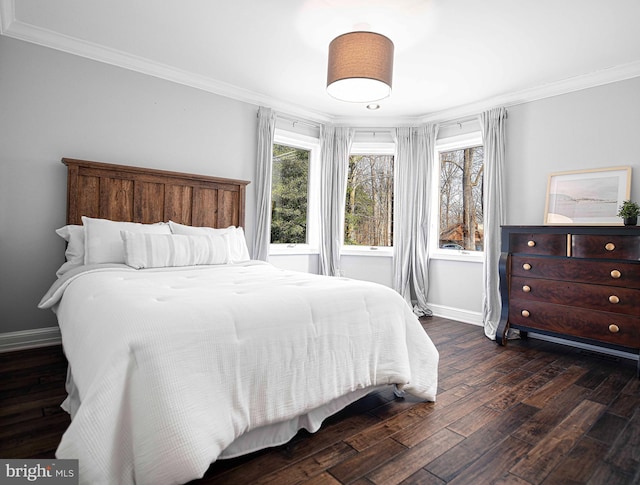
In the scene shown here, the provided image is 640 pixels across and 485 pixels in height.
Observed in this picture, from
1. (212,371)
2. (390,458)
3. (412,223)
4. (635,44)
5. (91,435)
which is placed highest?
(635,44)

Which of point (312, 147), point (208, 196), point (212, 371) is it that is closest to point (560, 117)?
point (312, 147)

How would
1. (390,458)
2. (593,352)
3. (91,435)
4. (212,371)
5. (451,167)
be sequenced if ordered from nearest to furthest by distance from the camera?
1. (91,435)
2. (212,371)
3. (390,458)
4. (593,352)
5. (451,167)

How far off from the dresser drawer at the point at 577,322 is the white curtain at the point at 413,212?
1314 mm

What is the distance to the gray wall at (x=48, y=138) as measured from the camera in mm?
2838

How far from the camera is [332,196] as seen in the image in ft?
15.7

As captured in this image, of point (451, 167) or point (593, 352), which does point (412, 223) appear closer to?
point (451, 167)

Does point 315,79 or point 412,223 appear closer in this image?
point 315,79

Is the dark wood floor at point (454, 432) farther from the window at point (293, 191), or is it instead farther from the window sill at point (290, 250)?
the window at point (293, 191)

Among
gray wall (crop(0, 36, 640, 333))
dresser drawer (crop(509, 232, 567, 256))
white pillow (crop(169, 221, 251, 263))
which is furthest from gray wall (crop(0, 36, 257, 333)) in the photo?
dresser drawer (crop(509, 232, 567, 256))

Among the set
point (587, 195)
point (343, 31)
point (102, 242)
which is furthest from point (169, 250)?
point (587, 195)

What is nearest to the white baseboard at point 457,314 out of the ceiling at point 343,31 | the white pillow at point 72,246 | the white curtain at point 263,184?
the white curtain at point 263,184

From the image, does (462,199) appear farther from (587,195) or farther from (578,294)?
(578,294)

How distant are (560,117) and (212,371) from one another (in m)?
3.95

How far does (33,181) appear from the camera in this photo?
2.91m
